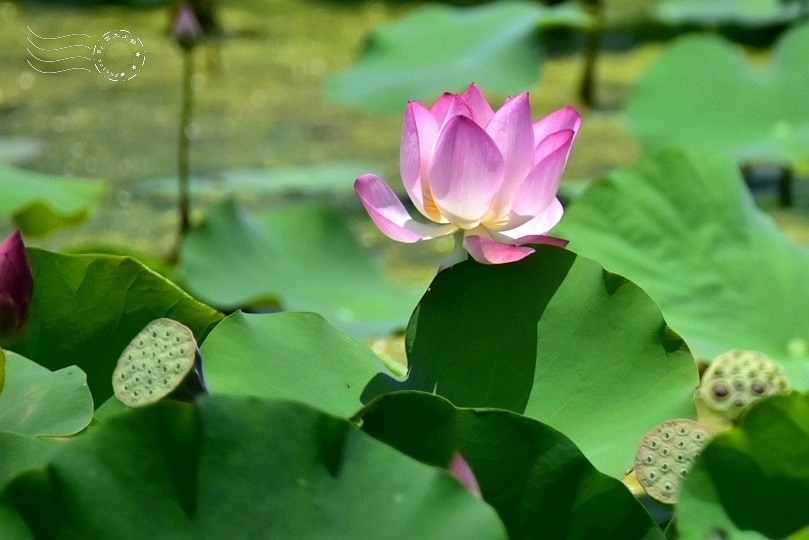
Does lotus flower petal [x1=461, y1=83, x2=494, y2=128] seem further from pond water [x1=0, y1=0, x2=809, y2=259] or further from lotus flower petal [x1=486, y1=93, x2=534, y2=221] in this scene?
pond water [x1=0, y1=0, x2=809, y2=259]

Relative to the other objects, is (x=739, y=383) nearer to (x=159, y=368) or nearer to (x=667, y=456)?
(x=667, y=456)

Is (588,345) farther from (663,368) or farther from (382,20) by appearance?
(382,20)

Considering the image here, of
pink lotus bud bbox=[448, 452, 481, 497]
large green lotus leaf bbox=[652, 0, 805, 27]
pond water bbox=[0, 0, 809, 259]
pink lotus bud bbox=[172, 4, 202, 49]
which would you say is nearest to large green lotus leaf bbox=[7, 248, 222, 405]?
pink lotus bud bbox=[448, 452, 481, 497]

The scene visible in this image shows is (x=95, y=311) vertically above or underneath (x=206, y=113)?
above

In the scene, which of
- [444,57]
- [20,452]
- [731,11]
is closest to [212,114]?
[444,57]

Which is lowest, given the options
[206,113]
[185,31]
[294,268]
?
[206,113]

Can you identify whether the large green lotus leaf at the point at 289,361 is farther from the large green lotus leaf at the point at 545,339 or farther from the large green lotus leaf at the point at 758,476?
the large green lotus leaf at the point at 758,476

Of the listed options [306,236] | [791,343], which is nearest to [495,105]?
[306,236]

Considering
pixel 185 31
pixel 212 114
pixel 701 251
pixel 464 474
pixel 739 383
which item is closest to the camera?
pixel 464 474
